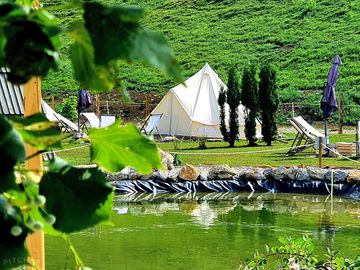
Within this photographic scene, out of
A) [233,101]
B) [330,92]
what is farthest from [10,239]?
[233,101]

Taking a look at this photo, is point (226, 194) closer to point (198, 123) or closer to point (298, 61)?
point (198, 123)

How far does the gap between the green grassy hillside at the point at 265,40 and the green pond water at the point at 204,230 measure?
38.1 ft

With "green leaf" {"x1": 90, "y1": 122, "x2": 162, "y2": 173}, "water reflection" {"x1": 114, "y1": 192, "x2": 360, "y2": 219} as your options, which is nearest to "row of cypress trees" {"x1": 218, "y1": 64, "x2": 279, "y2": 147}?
"water reflection" {"x1": 114, "y1": 192, "x2": 360, "y2": 219}

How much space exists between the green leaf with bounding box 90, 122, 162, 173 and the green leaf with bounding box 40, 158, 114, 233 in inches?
2.8

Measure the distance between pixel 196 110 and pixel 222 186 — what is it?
652 cm

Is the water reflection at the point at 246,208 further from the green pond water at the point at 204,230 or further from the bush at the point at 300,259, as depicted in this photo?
the bush at the point at 300,259

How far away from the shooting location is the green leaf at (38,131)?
0.56 m

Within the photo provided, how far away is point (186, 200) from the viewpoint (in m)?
11.1

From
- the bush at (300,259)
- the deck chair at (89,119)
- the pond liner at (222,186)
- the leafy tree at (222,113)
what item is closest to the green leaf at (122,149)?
the bush at (300,259)

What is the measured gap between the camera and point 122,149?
2.15 ft

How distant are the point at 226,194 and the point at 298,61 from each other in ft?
51.5

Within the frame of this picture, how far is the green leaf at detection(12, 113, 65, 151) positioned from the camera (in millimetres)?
557

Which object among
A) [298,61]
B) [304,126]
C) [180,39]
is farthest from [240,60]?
[304,126]

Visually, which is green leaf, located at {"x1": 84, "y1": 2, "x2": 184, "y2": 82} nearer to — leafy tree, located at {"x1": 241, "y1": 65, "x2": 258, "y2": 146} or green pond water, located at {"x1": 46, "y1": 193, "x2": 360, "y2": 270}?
green pond water, located at {"x1": 46, "y1": 193, "x2": 360, "y2": 270}
